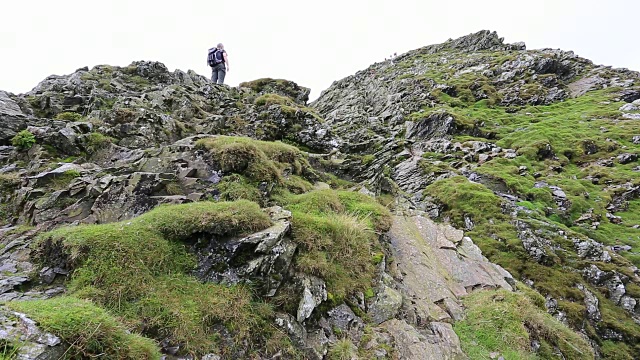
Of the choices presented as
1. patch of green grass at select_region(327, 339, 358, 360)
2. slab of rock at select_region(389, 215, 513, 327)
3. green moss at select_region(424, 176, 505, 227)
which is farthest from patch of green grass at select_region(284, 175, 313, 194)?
green moss at select_region(424, 176, 505, 227)

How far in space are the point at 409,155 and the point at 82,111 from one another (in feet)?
80.8

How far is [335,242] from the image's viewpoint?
9.84 m

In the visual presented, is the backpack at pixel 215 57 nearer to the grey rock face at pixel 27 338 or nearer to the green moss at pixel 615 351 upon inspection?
the grey rock face at pixel 27 338

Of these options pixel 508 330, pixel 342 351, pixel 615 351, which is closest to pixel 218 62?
pixel 342 351

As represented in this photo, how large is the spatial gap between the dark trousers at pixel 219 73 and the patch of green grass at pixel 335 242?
24.1 m

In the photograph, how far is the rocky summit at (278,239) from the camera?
6957 millimetres

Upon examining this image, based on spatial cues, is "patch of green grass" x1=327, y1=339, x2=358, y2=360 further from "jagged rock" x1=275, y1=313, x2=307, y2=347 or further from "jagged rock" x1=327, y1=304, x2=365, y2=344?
"jagged rock" x1=275, y1=313, x2=307, y2=347

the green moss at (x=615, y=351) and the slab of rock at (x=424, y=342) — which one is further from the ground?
the slab of rock at (x=424, y=342)

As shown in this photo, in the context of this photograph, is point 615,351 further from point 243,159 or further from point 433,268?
point 243,159

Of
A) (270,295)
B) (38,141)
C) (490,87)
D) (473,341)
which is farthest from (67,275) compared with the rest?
(490,87)

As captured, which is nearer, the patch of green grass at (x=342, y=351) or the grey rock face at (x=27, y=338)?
the grey rock face at (x=27, y=338)

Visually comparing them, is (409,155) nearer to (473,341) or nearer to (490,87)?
(473,341)

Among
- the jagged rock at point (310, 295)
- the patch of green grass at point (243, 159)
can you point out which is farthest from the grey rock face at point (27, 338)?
the patch of green grass at point (243, 159)

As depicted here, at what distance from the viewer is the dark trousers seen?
3191cm
